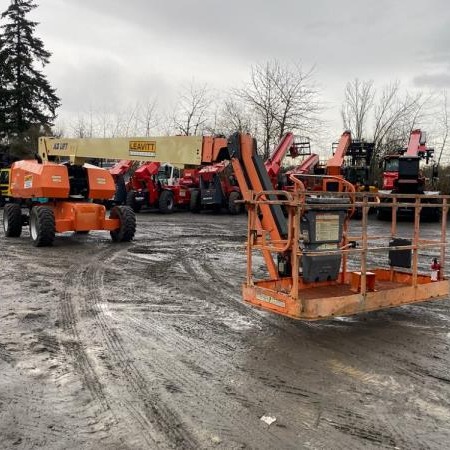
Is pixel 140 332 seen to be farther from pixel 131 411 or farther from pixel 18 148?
pixel 18 148

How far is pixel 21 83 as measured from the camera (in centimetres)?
3956

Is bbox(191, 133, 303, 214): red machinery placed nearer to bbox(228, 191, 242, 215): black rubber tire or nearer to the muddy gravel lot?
bbox(228, 191, 242, 215): black rubber tire

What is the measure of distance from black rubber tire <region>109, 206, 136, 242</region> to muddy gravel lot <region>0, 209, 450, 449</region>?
4660mm

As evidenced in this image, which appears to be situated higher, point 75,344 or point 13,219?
point 13,219

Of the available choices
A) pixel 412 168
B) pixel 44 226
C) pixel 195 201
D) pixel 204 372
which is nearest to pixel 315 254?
pixel 204 372

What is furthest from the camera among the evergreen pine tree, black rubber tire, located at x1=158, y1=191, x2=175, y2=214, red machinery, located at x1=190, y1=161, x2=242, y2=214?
the evergreen pine tree

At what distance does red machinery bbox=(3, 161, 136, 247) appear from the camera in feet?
40.1

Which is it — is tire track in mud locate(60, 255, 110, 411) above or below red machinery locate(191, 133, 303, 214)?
below

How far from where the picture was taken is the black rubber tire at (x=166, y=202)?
2303 centimetres

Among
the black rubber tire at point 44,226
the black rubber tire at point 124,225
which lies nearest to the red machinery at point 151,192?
the black rubber tire at point 124,225

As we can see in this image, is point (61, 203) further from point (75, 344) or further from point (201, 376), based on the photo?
point (201, 376)

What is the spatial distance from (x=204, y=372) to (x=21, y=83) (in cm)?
3981

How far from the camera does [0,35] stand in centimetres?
3984

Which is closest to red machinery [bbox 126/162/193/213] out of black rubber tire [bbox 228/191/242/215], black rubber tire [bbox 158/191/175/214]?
black rubber tire [bbox 158/191/175/214]
